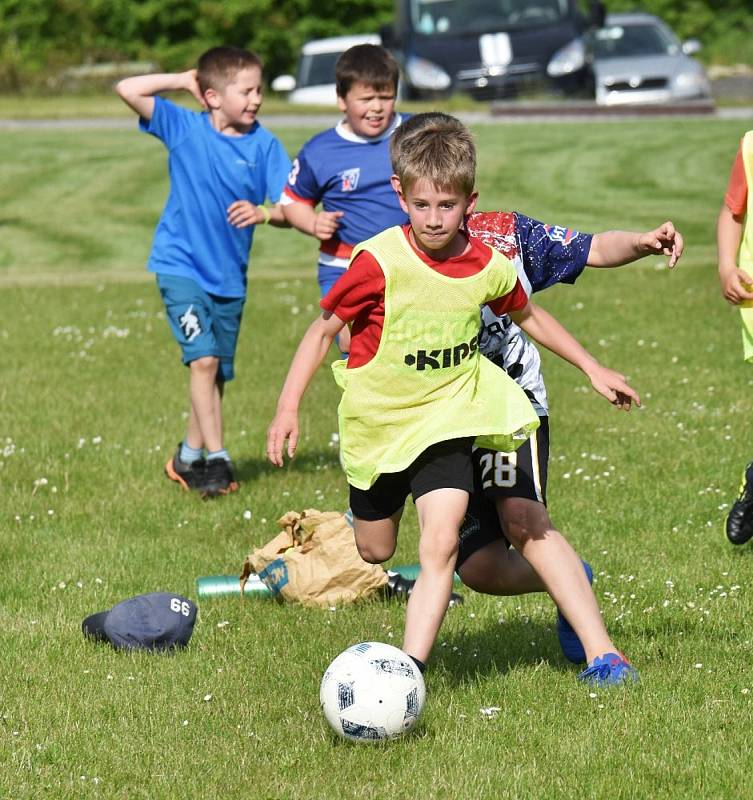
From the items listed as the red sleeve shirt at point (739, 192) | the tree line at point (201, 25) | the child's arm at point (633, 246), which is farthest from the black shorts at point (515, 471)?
the tree line at point (201, 25)

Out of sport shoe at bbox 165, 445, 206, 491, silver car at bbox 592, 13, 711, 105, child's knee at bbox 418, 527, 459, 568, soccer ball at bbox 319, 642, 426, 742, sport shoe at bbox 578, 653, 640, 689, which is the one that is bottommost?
silver car at bbox 592, 13, 711, 105

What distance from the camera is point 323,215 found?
7516mm

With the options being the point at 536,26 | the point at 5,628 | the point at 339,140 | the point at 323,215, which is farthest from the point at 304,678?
the point at 536,26

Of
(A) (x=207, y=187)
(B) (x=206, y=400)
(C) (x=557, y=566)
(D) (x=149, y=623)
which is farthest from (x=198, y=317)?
(C) (x=557, y=566)

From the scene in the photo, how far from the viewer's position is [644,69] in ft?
88.2

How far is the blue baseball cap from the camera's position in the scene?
582 centimetres

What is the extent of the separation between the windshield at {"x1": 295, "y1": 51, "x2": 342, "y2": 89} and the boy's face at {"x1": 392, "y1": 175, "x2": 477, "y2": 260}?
26523 millimetres

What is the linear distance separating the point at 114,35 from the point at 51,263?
31856 millimetres

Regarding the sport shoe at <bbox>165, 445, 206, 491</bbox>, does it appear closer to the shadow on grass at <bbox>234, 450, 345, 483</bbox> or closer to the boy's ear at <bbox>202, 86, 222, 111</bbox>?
the shadow on grass at <bbox>234, 450, 345, 483</bbox>

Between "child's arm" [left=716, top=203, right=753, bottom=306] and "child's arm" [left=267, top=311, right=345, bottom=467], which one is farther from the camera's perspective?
"child's arm" [left=716, top=203, right=753, bottom=306]

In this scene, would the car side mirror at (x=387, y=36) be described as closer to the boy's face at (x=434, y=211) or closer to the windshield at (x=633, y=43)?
the windshield at (x=633, y=43)

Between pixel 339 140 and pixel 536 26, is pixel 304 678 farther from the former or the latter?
pixel 536 26

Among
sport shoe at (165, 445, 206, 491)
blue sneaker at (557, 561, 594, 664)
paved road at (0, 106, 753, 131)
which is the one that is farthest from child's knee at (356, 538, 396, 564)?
paved road at (0, 106, 753, 131)

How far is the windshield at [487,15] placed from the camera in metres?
24.8
